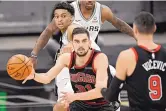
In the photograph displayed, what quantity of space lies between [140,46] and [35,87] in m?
6.10

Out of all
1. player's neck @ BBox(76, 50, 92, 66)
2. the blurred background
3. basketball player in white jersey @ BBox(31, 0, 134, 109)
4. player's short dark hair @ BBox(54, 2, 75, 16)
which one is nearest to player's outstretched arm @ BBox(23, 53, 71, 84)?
player's neck @ BBox(76, 50, 92, 66)

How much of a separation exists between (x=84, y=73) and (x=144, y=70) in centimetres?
114

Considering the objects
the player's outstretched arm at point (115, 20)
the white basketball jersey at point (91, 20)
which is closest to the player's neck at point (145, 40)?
the white basketball jersey at point (91, 20)

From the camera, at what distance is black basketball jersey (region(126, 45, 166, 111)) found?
4.19 m

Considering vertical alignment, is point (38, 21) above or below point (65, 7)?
below

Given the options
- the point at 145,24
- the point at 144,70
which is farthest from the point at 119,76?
the point at 145,24

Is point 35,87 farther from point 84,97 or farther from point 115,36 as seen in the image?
point 84,97

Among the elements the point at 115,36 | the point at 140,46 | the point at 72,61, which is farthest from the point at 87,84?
the point at 115,36

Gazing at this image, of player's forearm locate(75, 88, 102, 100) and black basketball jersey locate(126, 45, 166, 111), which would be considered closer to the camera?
black basketball jersey locate(126, 45, 166, 111)

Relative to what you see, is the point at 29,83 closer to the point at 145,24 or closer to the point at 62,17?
the point at 62,17

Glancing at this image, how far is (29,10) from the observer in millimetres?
13453

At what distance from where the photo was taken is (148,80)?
13.8 feet

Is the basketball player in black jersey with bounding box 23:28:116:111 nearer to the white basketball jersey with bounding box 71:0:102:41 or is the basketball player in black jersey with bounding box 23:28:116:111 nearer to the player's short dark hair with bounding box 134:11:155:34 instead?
the player's short dark hair with bounding box 134:11:155:34

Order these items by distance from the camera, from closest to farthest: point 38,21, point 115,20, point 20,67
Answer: point 20,67 → point 115,20 → point 38,21
